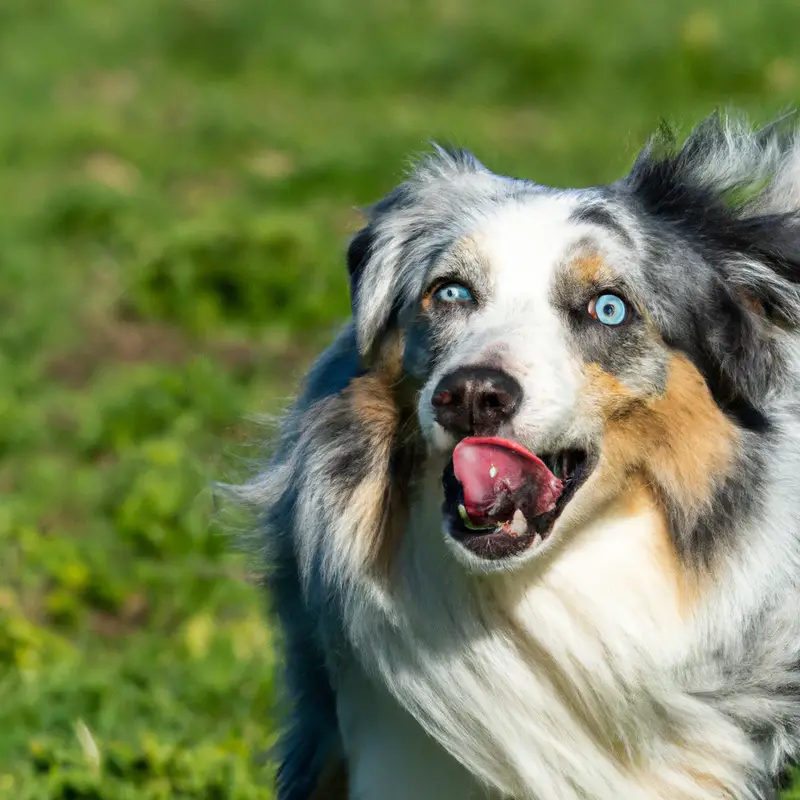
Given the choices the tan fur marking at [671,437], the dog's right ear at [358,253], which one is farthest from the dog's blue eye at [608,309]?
the dog's right ear at [358,253]

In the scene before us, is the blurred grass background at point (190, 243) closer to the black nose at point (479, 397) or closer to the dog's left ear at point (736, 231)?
the dog's left ear at point (736, 231)

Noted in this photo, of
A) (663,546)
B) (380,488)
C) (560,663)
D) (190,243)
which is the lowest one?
(190,243)

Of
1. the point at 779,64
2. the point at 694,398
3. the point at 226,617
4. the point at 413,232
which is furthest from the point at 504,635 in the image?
the point at 779,64

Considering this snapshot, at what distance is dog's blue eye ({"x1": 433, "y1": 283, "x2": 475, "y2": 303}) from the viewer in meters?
3.56

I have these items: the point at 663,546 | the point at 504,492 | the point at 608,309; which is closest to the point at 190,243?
the point at 608,309

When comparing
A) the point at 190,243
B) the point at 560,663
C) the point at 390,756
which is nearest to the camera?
the point at 560,663

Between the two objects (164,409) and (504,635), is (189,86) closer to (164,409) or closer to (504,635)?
(164,409)

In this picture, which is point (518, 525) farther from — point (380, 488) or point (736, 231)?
point (736, 231)

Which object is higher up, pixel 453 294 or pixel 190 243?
pixel 453 294

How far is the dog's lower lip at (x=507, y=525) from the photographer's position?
3.35 m

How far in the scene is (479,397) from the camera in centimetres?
325

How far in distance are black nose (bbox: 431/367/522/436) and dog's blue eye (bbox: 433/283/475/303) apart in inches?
12.4

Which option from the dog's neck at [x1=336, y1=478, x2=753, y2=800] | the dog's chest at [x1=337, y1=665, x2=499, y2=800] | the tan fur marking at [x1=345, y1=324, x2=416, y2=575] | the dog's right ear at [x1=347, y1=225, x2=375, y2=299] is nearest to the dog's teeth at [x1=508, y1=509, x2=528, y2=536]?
the dog's neck at [x1=336, y1=478, x2=753, y2=800]

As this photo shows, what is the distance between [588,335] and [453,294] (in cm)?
33
